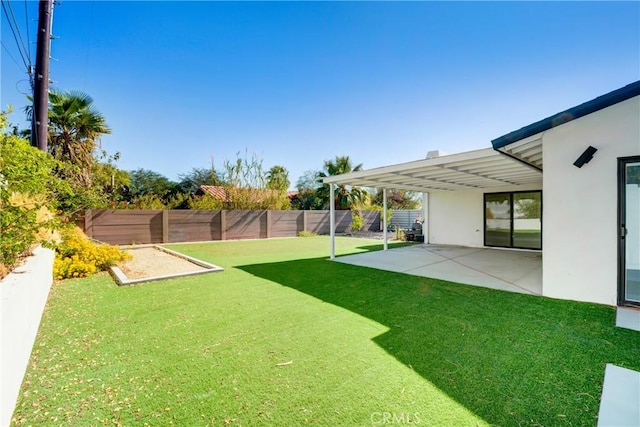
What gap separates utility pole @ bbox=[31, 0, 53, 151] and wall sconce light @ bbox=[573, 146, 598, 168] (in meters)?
10.8

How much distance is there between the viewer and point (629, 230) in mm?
4109

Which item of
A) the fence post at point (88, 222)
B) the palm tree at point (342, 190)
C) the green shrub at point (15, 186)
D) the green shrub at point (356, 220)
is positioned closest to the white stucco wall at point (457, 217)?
the green shrub at point (356, 220)

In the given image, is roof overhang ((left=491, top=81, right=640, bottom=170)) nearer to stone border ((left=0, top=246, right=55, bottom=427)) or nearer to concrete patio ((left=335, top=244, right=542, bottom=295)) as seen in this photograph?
concrete patio ((left=335, top=244, right=542, bottom=295))

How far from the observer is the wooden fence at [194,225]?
1118 cm

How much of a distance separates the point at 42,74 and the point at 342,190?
16148 millimetres

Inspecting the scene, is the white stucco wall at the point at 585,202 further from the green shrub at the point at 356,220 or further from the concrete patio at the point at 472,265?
the green shrub at the point at 356,220

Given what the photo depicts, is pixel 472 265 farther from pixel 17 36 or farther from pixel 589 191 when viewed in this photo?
pixel 17 36

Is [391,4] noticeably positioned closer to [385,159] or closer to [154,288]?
[154,288]

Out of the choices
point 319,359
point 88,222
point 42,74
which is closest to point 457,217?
point 319,359

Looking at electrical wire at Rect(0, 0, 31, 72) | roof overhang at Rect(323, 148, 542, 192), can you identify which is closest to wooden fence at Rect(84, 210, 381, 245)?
electrical wire at Rect(0, 0, 31, 72)

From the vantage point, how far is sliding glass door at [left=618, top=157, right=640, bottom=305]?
160 inches

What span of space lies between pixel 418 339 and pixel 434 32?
9.35 meters

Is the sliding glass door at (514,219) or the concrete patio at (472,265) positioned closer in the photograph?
the concrete patio at (472,265)

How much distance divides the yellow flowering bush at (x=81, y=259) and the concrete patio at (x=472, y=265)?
613cm
